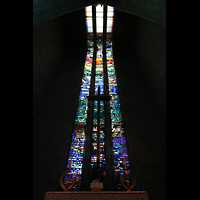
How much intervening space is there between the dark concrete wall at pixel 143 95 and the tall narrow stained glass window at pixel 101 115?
0.28 m

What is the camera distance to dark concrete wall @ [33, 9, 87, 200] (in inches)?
231

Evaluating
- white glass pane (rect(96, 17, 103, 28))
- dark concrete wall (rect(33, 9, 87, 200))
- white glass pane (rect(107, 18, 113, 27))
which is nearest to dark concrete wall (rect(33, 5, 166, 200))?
dark concrete wall (rect(33, 9, 87, 200))

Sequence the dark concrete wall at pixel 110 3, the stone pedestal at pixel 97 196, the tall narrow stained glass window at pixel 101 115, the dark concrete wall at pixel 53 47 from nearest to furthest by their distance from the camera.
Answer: the stone pedestal at pixel 97 196
the dark concrete wall at pixel 110 3
the tall narrow stained glass window at pixel 101 115
the dark concrete wall at pixel 53 47

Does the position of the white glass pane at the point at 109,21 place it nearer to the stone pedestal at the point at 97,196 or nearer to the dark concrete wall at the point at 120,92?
the dark concrete wall at the point at 120,92

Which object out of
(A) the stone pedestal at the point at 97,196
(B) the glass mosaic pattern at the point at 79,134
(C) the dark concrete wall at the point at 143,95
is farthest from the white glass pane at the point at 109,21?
(A) the stone pedestal at the point at 97,196

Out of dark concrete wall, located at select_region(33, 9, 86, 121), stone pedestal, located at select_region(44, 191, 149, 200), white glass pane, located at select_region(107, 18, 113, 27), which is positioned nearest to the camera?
stone pedestal, located at select_region(44, 191, 149, 200)

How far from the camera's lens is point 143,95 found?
8.71 meters

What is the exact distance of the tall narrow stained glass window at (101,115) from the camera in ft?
19.9

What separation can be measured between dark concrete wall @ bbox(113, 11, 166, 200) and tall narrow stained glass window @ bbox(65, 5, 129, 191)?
0.28 meters

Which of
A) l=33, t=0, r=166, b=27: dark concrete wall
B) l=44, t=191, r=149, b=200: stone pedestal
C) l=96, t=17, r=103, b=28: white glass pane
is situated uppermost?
l=96, t=17, r=103, b=28: white glass pane

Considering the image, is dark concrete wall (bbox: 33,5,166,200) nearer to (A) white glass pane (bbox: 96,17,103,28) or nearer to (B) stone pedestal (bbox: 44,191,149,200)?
(A) white glass pane (bbox: 96,17,103,28)

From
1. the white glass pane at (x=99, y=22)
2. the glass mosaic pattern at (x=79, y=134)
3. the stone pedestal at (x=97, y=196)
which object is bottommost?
the stone pedestal at (x=97, y=196)

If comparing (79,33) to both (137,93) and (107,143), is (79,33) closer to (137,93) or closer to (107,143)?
(137,93)

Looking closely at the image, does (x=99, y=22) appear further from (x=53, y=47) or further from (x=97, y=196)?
(x=97, y=196)
